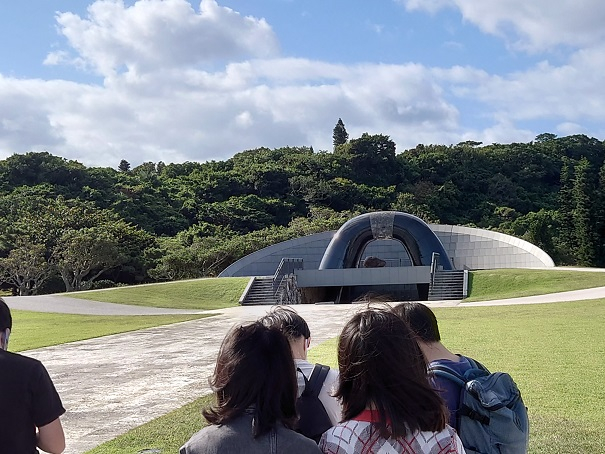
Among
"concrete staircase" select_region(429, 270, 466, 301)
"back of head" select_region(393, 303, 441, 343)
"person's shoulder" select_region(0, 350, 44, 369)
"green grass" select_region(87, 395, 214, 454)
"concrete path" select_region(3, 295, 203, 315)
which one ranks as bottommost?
"concrete path" select_region(3, 295, 203, 315)

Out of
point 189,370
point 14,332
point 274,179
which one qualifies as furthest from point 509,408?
point 274,179

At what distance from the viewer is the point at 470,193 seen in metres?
56.7

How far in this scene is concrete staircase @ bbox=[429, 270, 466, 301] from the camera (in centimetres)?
2546

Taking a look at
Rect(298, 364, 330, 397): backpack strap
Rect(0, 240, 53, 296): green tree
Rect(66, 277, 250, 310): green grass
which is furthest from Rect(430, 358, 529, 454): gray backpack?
Rect(0, 240, 53, 296): green tree

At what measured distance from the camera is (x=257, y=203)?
51938 millimetres

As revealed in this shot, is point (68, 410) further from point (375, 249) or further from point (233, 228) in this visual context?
point (233, 228)

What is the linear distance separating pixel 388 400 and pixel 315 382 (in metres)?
0.71

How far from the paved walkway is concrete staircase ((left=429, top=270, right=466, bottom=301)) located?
8839mm

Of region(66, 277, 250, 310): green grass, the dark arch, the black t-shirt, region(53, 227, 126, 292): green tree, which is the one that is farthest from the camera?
region(53, 227, 126, 292): green tree

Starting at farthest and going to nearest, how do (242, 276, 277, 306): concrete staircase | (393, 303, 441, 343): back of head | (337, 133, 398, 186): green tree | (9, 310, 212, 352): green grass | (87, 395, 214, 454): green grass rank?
(337, 133, 398, 186): green tree
(242, 276, 277, 306): concrete staircase
(9, 310, 212, 352): green grass
(87, 395, 214, 454): green grass
(393, 303, 441, 343): back of head

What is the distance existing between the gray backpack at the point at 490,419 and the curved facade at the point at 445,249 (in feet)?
102

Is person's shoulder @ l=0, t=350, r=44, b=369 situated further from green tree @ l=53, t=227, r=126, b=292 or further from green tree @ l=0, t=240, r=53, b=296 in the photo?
green tree @ l=0, t=240, r=53, b=296

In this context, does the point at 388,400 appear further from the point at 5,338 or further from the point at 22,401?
the point at 5,338

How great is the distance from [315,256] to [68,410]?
1138 inches
